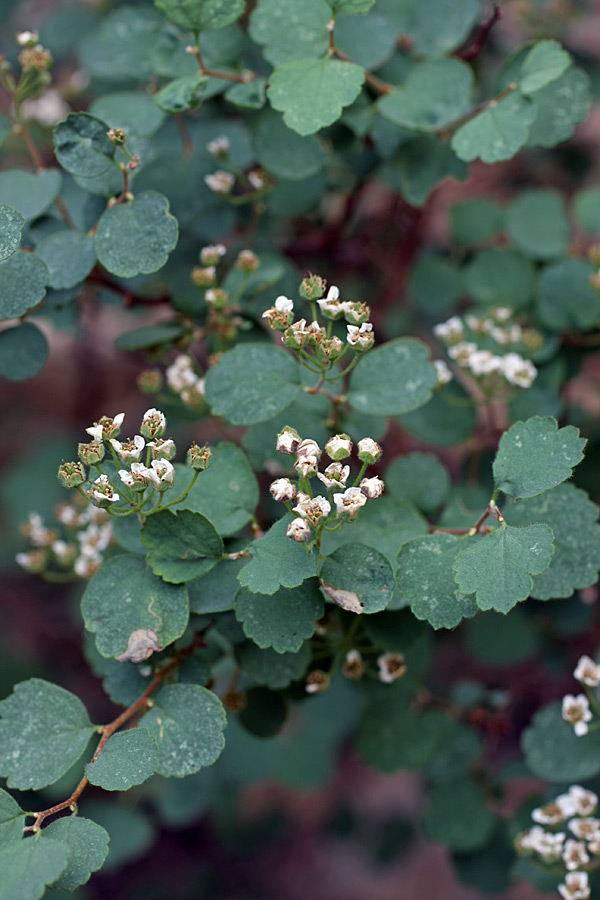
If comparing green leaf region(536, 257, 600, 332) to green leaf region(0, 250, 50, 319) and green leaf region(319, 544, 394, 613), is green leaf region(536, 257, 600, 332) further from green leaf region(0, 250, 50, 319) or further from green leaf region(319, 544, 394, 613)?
green leaf region(0, 250, 50, 319)

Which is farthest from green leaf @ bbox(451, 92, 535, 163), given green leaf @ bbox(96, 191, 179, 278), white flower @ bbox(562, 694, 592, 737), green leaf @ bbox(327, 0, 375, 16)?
white flower @ bbox(562, 694, 592, 737)

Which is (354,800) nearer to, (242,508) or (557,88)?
(242,508)

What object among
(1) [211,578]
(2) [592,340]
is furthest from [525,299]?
(1) [211,578]

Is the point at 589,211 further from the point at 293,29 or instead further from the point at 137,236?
the point at 137,236

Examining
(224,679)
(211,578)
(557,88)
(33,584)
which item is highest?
(557,88)

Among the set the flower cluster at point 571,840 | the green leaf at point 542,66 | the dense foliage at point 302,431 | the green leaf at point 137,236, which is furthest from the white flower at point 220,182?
the flower cluster at point 571,840

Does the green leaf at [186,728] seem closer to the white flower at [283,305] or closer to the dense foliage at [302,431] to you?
the dense foliage at [302,431]
